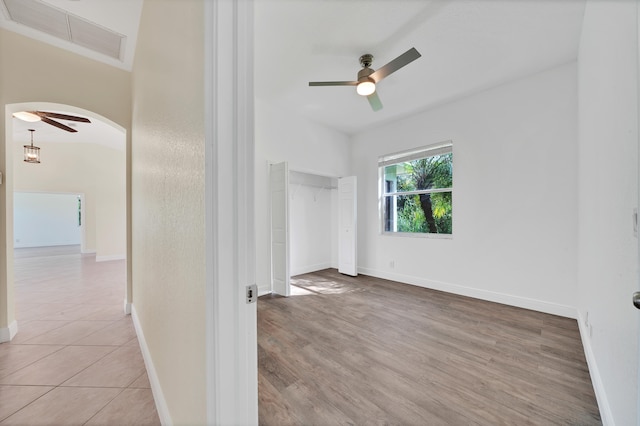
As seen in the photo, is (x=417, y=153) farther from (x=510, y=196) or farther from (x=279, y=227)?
(x=279, y=227)

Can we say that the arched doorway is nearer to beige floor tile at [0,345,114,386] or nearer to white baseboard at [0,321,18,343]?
white baseboard at [0,321,18,343]

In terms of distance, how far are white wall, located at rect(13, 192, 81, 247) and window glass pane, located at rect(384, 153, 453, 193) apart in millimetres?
11333

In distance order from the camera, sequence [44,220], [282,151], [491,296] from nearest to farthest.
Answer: [491,296], [282,151], [44,220]

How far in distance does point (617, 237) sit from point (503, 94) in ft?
8.90

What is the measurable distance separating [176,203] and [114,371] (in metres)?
1.69

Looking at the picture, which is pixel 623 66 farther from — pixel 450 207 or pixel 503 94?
pixel 450 207

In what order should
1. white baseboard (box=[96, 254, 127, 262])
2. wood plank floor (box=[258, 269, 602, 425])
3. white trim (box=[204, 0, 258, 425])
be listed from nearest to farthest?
white trim (box=[204, 0, 258, 425]) < wood plank floor (box=[258, 269, 602, 425]) < white baseboard (box=[96, 254, 127, 262])

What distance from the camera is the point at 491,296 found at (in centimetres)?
329

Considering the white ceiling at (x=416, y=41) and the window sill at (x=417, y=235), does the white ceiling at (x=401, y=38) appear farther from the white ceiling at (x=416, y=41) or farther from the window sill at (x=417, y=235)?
the window sill at (x=417, y=235)

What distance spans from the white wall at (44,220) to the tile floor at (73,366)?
8.60m

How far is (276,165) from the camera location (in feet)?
12.5

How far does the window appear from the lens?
3816 millimetres

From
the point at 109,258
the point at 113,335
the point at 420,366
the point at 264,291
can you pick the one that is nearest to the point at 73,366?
the point at 113,335

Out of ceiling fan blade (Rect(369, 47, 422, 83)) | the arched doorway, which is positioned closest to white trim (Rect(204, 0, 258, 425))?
ceiling fan blade (Rect(369, 47, 422, 83))
